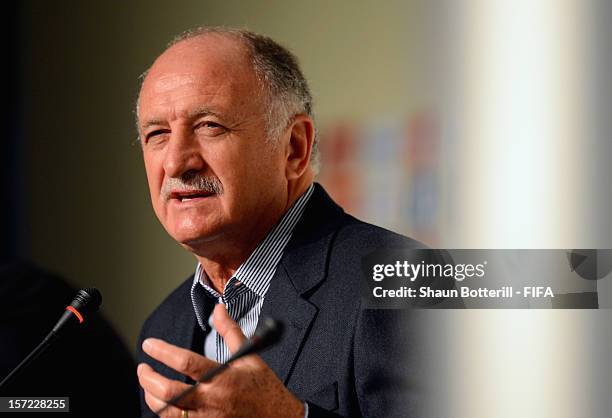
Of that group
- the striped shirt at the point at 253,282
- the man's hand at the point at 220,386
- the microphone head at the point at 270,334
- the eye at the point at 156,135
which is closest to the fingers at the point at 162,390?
→ the man's hand at the point at 220,386

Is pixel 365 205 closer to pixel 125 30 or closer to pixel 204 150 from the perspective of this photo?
pixel 204 150

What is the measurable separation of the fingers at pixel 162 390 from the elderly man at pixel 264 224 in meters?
0.24

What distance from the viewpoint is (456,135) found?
1.32m

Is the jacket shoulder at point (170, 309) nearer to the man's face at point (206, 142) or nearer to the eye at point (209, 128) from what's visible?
the man's face at point (206, 142)

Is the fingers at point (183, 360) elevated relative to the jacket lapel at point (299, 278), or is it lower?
lower

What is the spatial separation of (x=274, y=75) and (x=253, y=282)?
33cm

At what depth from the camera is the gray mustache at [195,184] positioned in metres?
1.33

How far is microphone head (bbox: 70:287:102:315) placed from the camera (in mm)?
1143

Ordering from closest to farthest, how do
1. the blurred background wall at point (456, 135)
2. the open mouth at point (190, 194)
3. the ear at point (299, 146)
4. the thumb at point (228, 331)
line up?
the thumb at point (228, 331) < the blurred background wall at point (456, 135) < the open mouth at point (190, 194) < the ear at point (299, 146)

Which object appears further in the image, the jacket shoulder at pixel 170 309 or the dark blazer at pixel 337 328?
the jacket shoulder at pixel 170 309

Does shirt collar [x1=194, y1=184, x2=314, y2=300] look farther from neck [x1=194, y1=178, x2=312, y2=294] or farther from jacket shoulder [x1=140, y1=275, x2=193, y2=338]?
jacket shoulder [x1=140, y1=275, x2=193, y2=338]

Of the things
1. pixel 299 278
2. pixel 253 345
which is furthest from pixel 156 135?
pixel 253 345

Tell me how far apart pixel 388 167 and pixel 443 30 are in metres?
0.24

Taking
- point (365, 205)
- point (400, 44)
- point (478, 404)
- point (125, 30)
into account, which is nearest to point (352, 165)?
point (365, 205)
